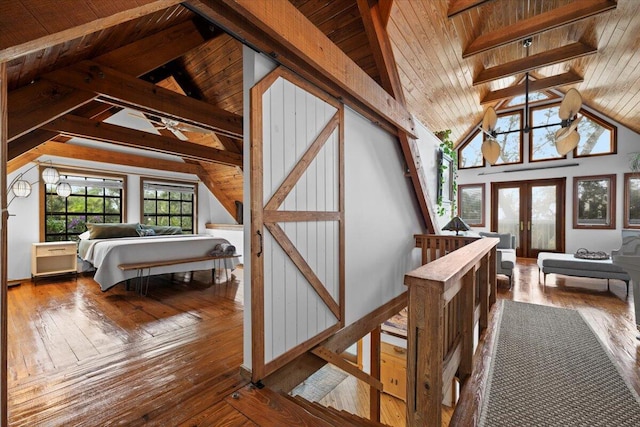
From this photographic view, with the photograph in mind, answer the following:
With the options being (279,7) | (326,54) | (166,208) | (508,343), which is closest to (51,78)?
(279,7)

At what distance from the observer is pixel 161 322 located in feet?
9.64

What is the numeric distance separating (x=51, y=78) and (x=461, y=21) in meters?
4.44

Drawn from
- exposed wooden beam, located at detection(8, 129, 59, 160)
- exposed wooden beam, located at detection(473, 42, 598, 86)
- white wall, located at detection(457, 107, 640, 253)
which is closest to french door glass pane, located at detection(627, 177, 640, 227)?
white wall, located at detection(457, 107, 640, 253)

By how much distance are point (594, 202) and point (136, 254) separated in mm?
10075

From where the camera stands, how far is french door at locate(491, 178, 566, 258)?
7516mm

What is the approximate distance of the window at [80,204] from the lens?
195 inches

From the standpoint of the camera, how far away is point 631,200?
260 inches

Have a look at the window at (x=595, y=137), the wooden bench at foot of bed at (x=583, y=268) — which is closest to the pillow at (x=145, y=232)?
the wooden bench at foot of bed at (x=583, y=268)

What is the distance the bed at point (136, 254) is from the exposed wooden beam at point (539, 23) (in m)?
4.89

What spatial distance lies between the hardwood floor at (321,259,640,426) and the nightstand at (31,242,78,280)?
482 centimetres

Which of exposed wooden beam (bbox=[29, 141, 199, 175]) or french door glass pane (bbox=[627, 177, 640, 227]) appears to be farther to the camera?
french door glass pane (bbox=[627, 177, 640, 227])

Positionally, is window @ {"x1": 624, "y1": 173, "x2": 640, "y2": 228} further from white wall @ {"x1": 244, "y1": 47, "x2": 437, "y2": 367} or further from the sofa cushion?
white wall @ {"x1": 244, "y1": 47, "x2": 437, "y2": 367}

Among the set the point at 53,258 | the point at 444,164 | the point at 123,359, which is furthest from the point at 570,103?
the point at 53,258

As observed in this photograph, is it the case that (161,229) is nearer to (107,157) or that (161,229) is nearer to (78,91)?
(107,157)
